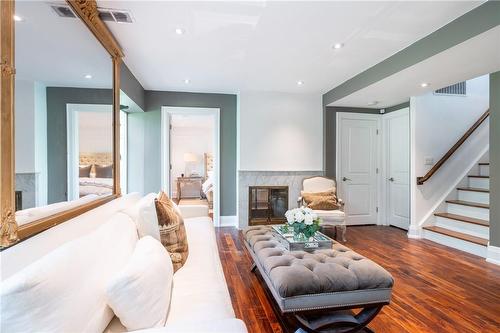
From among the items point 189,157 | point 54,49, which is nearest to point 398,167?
point 54,49

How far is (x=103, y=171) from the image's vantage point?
2207mm

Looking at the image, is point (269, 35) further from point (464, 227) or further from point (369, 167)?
point (464, 227)

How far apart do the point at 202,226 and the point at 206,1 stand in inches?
80.3

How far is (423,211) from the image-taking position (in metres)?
4.06

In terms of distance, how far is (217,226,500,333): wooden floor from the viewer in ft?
6.04

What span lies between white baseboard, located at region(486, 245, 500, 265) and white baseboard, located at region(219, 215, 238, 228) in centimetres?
360

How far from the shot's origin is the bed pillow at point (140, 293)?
0.93 meters

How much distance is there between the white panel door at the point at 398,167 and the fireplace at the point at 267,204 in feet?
6.84

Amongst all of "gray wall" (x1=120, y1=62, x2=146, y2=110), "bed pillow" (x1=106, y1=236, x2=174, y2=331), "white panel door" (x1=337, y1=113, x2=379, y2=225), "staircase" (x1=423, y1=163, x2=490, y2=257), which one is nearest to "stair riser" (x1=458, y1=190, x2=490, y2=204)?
"staircase" (x1=423, y1=163, x2=490, y2=257)

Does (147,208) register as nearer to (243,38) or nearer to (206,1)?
(206,1)

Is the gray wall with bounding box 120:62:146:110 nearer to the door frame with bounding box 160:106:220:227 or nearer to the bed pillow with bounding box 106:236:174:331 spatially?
the door frame with bounding box 160:106:220:227

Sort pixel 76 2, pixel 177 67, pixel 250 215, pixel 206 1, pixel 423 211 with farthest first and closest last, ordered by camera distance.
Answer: pixel 250 215
pixel 423 211
pixel 177 67
pixel 206 1
pixel 76 2

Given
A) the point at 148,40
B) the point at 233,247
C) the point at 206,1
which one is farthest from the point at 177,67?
the point at 233,247

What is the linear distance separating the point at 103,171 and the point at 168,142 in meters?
2.40
